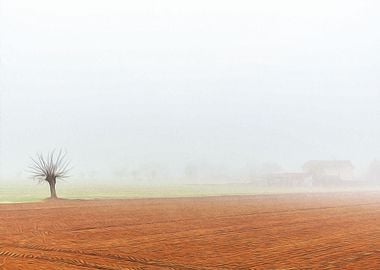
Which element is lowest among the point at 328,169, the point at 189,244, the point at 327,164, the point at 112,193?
the point at 189,244

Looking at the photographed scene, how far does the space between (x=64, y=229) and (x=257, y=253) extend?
8648 millimetres

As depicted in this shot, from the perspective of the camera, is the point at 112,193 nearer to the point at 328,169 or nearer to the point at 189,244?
the point at 189,244

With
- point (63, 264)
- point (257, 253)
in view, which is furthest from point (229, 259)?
point (63, 264)

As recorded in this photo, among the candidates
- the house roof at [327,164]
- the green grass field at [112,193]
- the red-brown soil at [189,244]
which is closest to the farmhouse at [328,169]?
the house roof at [327,164]

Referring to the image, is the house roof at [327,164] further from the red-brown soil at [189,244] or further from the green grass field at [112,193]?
the red-brown soil at [189,244]

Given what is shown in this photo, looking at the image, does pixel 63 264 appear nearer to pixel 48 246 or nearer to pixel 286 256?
pixel 48 246

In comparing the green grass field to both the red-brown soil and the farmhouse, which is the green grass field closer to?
the red-brown soil

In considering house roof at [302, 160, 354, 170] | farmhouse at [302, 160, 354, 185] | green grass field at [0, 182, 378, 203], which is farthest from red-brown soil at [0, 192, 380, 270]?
house roof at [302, 160, 354, 170]

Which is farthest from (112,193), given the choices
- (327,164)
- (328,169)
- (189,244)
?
(328,169)

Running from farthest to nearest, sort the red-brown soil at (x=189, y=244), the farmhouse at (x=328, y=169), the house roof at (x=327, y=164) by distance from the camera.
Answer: the house roof at (x=327, y=164) → the farmhouse at (x=328, y=169) → the red-brown soil at (x=189, y=244)

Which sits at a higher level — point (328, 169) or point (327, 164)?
point (327, 164)

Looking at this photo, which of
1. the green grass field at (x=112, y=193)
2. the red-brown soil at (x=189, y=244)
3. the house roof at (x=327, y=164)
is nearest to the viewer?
the red-brown soil at (x=189, y=244)

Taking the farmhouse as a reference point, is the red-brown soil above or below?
below

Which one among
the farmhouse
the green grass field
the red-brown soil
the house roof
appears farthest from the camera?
the house roof
